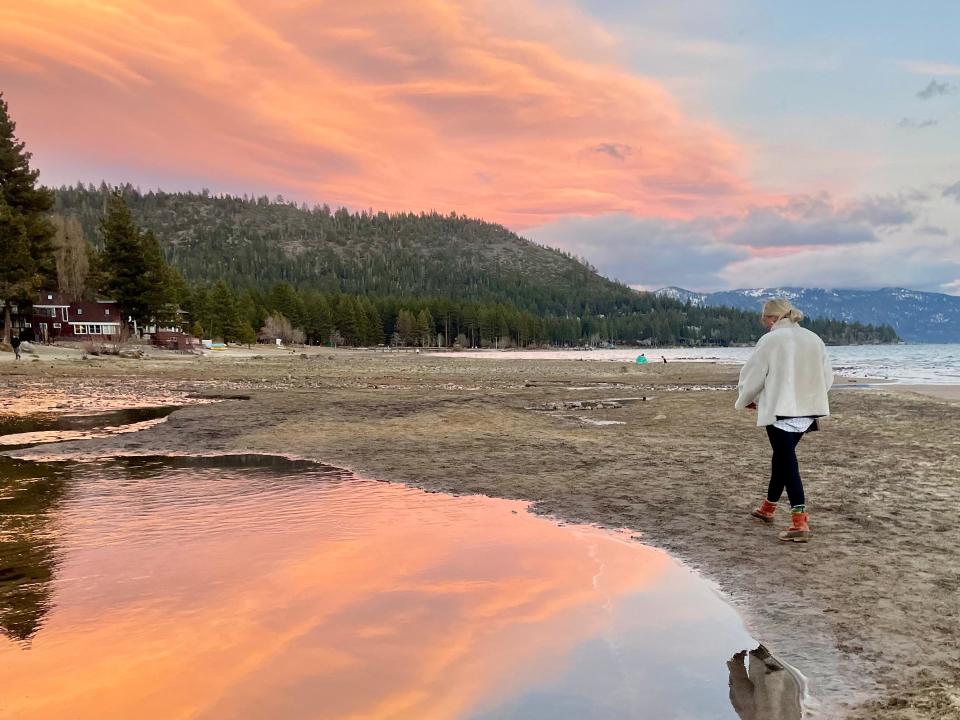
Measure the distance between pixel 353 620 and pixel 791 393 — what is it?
5.28 meters

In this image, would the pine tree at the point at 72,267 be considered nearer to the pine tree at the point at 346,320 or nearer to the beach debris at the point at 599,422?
the pine tree at the point at 346,320

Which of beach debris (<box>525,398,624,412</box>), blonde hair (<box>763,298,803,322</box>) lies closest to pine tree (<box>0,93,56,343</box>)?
beach debris (<box>525,398,624,412</box>)

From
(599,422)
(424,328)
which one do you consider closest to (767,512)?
(599,422)

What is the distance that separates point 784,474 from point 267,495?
666 cm

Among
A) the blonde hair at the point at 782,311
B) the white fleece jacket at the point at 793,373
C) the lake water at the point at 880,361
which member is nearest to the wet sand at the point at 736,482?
the white fleece jacket at the point at 793,373

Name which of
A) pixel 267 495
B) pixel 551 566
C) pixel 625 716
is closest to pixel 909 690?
pixel 625 716

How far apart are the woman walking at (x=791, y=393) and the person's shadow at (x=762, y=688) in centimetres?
309

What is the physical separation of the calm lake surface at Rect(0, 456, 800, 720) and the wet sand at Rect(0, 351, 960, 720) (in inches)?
19.8

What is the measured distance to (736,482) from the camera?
32.7 ft

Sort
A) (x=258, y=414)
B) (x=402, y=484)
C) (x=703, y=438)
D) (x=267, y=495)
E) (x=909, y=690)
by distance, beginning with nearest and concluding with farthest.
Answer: (x=909, y=690) → (x=267, y=495) → (x=402, y=484) → (x=703, y=438) → (x=258, y=414)

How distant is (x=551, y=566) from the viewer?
610 centimetres

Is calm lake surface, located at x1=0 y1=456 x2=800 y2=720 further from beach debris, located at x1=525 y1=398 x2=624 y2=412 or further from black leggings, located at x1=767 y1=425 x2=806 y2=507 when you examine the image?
beach debris, located at x1=525 y1=398 x2=624 y2=412

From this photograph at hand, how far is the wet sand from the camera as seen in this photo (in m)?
4.46

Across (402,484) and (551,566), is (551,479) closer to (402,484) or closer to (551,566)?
(402,484)
